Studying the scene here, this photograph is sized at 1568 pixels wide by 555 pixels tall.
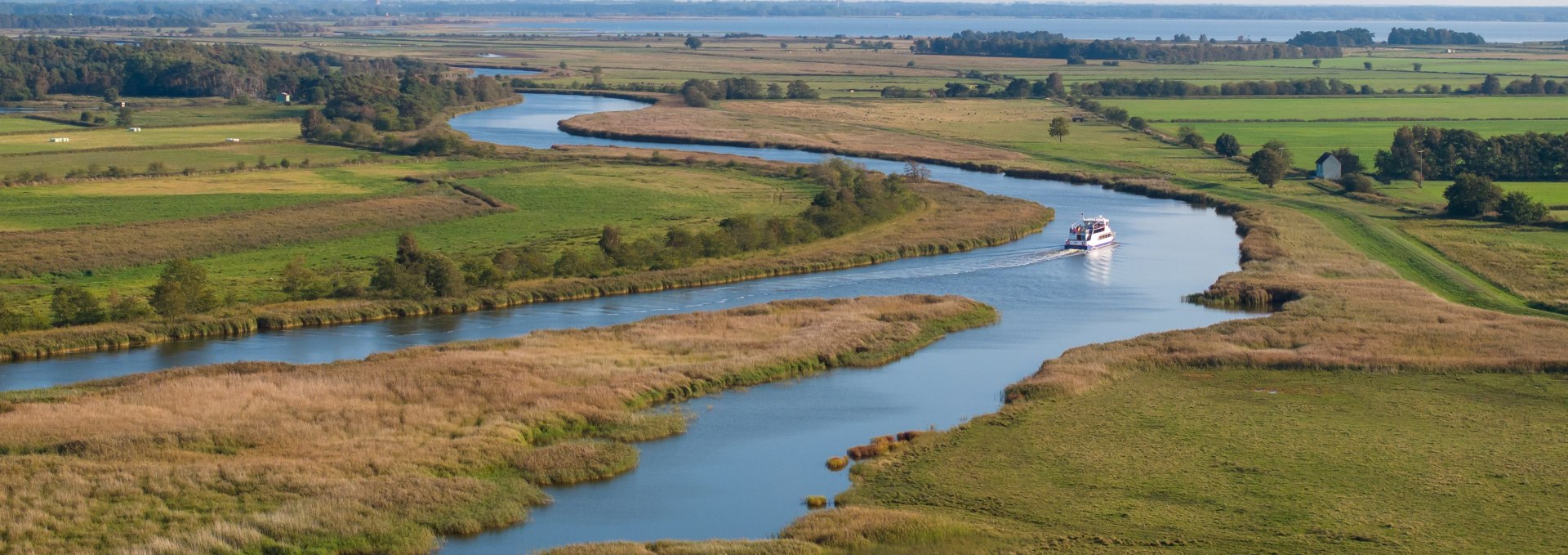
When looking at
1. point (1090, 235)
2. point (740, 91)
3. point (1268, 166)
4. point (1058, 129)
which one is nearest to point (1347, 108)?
point (1058, 129)

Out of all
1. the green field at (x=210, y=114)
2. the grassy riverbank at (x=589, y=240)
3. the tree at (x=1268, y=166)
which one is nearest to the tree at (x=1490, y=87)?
the tree at (x=1268, y=166)

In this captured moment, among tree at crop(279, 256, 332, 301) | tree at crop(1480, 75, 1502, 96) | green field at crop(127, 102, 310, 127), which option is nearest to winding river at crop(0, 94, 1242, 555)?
tree at crop(279, 256, 332, 301)

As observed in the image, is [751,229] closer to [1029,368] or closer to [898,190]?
[898,190]

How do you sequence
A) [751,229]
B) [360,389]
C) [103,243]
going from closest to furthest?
[360,389]
[103,243]
[751,229]

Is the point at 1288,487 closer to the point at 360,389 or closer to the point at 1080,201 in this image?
the point at 360,389

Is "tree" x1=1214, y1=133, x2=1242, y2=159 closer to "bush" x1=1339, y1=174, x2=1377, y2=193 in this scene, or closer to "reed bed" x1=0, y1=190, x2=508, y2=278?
"bush" x1=1339, y1=174, x2=1377, y2=193

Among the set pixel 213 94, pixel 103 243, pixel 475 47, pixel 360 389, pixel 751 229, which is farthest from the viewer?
pixel 475 47

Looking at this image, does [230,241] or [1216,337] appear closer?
[1216,337]

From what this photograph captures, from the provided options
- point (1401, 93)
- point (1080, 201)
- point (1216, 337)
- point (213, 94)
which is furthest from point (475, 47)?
point (1216, 337)
